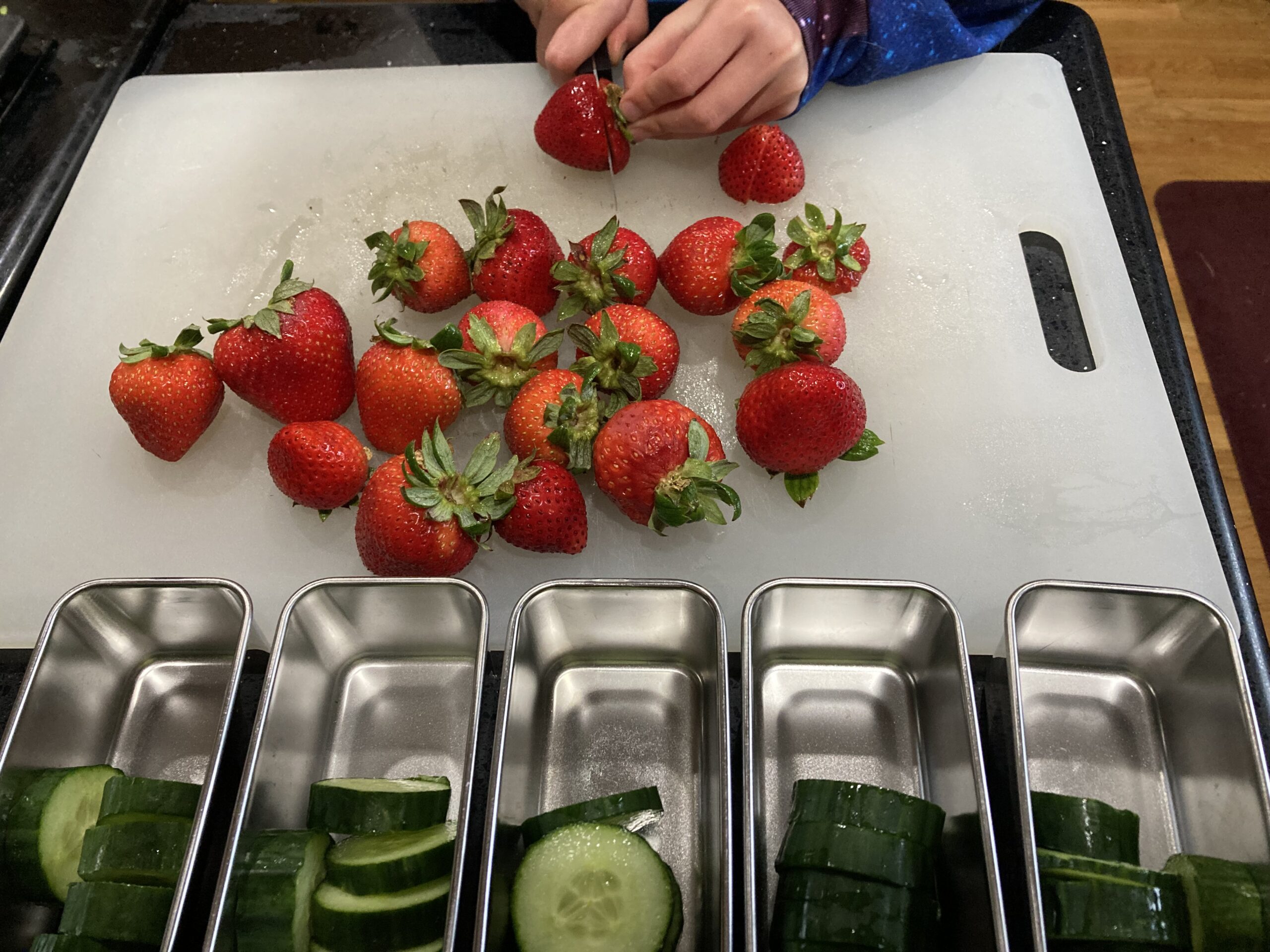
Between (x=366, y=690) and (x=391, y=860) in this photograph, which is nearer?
(x=391, y=860)

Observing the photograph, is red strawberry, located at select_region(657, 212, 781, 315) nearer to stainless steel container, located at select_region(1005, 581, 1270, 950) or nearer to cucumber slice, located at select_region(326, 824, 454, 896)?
stainless steel container, located at select_region(1005, 581, 1270, 950)

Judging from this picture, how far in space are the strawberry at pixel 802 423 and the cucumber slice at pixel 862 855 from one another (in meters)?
0.46

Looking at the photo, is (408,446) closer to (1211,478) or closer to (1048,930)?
(1048,930)

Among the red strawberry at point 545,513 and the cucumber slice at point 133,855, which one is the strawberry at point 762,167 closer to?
the red strawberry at point 545,513

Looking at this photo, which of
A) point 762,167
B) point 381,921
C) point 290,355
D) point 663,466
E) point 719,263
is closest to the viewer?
point 381,921

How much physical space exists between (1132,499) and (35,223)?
1829 millimetres

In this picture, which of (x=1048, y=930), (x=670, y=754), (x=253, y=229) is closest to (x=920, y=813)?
(x=1048, y=930)

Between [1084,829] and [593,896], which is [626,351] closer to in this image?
[593,896]

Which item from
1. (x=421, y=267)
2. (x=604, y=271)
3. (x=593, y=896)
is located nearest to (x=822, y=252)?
(x=604, y=271)

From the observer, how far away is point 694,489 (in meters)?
1.12

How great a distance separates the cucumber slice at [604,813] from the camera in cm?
99

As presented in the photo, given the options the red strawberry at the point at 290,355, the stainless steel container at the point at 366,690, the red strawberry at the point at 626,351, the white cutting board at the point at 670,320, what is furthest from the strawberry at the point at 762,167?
the stainless steel container at the point at 366,690

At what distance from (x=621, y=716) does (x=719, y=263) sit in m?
0.67

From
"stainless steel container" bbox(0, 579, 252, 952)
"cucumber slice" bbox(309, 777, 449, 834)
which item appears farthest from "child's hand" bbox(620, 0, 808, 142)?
"cucumber slice" bbox(309, 777, 449, 834)
